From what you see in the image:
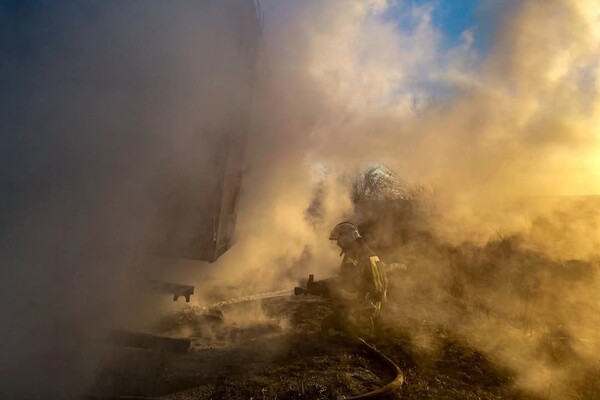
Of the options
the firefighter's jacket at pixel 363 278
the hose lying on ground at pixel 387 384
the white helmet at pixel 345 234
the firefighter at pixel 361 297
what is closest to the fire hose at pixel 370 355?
the hose lying on ground at pixel 387 384

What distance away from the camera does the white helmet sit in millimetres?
5343

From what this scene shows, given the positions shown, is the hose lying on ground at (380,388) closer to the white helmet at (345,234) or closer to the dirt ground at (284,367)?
the dirt ground at (284,367)

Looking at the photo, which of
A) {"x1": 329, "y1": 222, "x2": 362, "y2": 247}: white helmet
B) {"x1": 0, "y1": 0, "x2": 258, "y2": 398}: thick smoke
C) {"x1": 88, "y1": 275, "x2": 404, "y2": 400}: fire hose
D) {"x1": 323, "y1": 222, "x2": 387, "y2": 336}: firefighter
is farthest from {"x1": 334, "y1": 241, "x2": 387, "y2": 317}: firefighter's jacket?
{"x1": 0, "y1": 0, "x2": 258, "y2": 398}: thick smoke

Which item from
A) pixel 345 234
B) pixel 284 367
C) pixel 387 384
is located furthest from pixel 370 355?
pixel 345 234

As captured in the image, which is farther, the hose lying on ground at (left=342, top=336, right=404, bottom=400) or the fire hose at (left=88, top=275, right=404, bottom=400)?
the hose lying on ground at (left=342, top=336, right=404, bottom=400)

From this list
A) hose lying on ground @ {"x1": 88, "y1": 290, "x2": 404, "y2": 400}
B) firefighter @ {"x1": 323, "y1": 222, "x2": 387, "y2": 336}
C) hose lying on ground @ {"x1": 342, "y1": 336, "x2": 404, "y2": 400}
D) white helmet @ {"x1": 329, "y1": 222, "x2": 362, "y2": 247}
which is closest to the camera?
hose lying on ground @ {"x1": 88, "y1": 290, "x2": 404, "y2": 400}

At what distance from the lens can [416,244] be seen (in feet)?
35.8

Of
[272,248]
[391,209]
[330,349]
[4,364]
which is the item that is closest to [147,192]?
[4,364]

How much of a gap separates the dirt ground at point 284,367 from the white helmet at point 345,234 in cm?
140

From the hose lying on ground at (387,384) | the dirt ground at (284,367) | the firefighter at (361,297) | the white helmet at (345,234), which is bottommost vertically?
the dirt ground at (284,367)

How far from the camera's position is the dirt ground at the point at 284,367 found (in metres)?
3.19

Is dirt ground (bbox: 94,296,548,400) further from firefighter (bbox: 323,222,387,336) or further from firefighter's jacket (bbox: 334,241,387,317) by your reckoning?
firefighter's jacket (bbox: 334,241,387,317)

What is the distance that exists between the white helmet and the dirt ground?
140 centimetres

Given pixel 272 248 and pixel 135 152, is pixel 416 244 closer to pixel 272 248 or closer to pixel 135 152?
pixel 272 248
